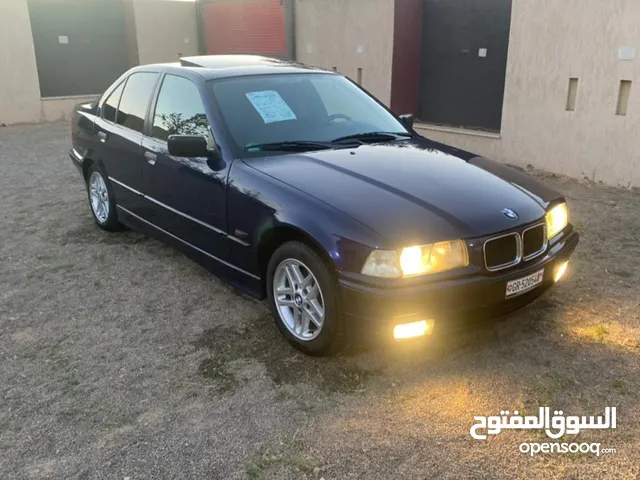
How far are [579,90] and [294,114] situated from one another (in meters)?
5.29

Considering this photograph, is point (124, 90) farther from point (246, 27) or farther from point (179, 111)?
point (246, 27)

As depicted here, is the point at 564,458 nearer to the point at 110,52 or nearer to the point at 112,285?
the point at 112,285

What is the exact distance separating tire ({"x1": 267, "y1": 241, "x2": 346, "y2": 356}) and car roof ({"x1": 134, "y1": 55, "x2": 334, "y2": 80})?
1.65 m

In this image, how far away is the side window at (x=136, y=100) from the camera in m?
4.96

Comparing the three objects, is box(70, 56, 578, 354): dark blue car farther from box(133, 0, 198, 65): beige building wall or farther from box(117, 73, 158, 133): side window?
box(133, 0, 198, 65): beige building wall

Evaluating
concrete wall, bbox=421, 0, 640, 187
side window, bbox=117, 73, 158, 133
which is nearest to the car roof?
side window, bbox=117, 73, 158, 133

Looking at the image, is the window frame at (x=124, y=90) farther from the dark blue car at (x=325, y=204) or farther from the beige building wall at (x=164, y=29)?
the beige building wall at (x=164, y=29)

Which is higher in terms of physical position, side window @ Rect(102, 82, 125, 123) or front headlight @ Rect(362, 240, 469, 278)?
side window @ Rect(102, 82, 125, 123)

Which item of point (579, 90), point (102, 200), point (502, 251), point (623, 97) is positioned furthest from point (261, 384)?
point (579, 90)

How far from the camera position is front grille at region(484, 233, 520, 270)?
10.4 feet

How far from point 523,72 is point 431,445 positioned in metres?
7.12

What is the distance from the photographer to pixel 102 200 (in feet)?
19.2

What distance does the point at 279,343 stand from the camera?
374 centimetres

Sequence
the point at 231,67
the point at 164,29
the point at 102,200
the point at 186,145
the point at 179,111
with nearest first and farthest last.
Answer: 1. the point at 186,145
2. the point at 179,111
3. the point at 231,67
4. the point at 102,200
5. the point at 164,29
